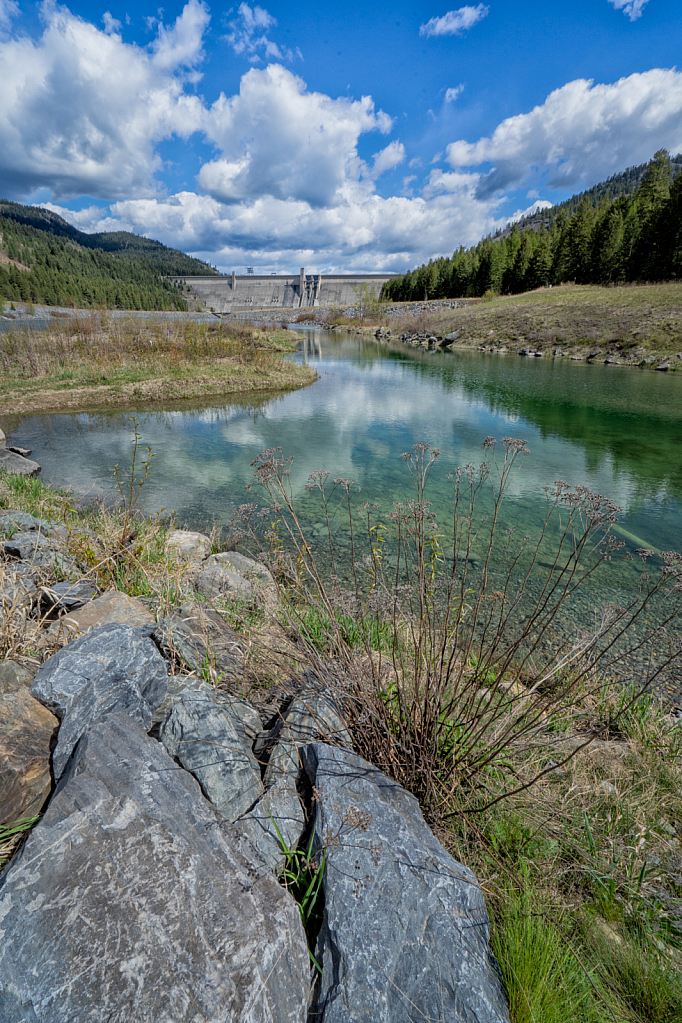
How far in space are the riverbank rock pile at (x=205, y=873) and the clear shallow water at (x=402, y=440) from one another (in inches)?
178

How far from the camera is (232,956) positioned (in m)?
1.33

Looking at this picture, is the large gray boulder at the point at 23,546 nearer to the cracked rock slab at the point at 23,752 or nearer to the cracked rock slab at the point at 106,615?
the cracked rock slab at the point at 106,615

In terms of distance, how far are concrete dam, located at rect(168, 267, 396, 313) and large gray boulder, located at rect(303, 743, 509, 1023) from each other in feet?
308

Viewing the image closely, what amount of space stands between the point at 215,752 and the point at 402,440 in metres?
10.6

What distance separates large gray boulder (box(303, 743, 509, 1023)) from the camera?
133 centimetres

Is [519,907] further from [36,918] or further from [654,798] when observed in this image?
[36,918]

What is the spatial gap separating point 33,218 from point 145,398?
263 meters

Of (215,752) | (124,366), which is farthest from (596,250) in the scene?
(215,752)

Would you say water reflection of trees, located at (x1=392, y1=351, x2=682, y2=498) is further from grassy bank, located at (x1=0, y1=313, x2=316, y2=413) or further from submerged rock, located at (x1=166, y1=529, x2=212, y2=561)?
grassy bank, located at (x1=0, y1=313, x2=316, y2=413)

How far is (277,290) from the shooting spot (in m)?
91.1

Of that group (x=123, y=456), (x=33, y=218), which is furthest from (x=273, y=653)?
(x=33, y=218)

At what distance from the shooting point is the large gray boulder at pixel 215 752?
1.93 metres

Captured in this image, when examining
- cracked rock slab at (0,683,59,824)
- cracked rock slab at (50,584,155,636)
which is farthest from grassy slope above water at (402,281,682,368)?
cracked rock slab at (0,683,59,824)

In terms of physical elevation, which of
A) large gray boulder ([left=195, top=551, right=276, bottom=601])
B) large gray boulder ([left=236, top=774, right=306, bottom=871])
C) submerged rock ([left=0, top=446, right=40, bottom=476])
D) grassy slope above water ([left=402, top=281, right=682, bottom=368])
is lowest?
submerged rock ([left=0, top=446, right=40, bottom=476])
